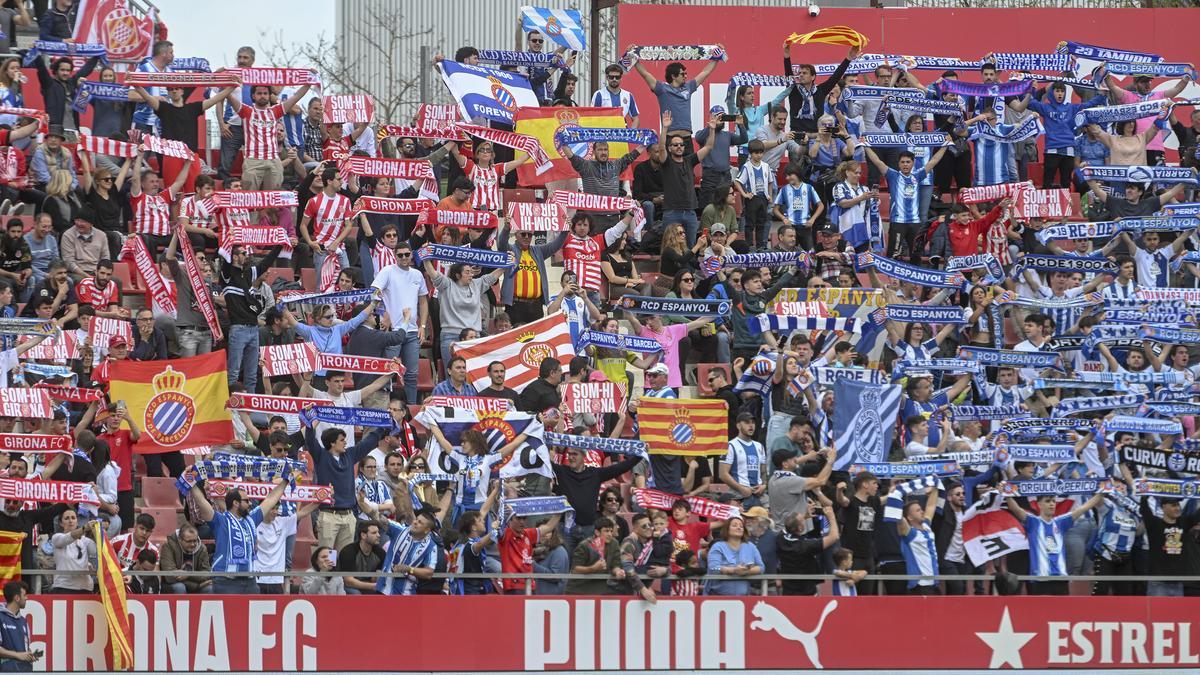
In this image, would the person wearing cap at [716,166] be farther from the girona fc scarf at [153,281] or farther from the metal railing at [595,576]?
the metal railing at [595,576]

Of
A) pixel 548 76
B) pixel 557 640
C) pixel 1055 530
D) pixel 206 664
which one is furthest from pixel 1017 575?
Answer: pixel 548 76

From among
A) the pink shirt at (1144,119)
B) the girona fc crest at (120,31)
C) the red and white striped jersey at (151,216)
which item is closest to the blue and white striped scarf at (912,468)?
the red and white striped jersey at (151,216)

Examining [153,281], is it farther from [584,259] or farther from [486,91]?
[486,91]

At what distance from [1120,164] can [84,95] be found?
1294 cm

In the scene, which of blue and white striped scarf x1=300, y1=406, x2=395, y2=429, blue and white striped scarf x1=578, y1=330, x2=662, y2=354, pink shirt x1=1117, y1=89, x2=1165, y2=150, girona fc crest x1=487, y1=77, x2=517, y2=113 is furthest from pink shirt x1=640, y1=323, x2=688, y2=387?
pink shirt x1=1117, y1=89, x2=1165, y2=150

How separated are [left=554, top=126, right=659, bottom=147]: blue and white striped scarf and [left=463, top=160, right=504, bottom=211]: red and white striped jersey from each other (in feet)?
3.15

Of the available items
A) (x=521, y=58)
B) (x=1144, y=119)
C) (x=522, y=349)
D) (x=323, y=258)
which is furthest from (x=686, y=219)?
(x=1144, y=119)

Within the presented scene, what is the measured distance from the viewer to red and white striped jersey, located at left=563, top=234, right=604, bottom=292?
24.0 metres

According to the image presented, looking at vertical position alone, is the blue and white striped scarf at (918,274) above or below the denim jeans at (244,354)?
above

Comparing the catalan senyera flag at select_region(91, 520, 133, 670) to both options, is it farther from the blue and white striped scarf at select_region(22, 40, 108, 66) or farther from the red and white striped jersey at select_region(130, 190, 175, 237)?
the blue and white striped scarf at select_region(22, 40, 108, 66)

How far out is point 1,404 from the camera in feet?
64.5

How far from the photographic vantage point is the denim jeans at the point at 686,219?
25.1 meters

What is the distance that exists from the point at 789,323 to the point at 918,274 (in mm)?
1986

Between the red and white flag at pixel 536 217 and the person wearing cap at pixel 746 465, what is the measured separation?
419cm
